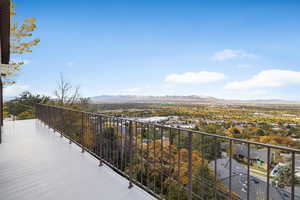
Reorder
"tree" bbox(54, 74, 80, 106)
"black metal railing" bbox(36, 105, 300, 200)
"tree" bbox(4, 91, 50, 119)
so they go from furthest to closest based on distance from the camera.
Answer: "tree" bbox(54, 74, 80, 106), "tree" bbox(4, 91, 50, 119), "black metal railing" bbox(36, 105, 300, 200)

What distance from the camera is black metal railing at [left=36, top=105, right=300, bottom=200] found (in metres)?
1.45

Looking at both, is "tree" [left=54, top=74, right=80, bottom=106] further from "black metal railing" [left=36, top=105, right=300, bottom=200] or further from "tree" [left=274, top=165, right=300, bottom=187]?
"tree" [left=274, top=165, right=300, bottom=187]

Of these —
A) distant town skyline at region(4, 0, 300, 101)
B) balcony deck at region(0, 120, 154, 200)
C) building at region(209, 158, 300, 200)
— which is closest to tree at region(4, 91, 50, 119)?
distant town skyline at region(4, 0, 300, 101)

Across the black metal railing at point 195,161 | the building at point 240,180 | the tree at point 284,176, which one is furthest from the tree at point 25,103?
the tree at point 284,176

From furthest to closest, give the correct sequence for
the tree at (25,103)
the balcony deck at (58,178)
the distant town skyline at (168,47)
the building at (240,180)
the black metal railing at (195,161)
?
1. the distant town skyline at (168,47)
2. the tree at (25,103)
3. the balcony deck at (58,178)
4. the building at (240,180)
5. the black metal railing at (195,161)

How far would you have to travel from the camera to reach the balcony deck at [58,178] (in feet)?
7.68

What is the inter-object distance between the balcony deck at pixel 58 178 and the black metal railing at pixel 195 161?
0.18 m

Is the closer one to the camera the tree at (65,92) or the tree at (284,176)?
the tree at (284,176)

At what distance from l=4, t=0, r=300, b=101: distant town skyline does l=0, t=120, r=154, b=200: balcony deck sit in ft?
18.2

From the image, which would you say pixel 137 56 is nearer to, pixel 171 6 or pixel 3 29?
pixel 171 6

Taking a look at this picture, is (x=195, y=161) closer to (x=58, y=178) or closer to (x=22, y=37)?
(x=58, y=178)

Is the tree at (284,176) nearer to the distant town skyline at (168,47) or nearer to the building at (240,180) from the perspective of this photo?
the building at (240,180)

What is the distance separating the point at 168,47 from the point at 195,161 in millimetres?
28481

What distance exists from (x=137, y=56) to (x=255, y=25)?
17287 millimetres
